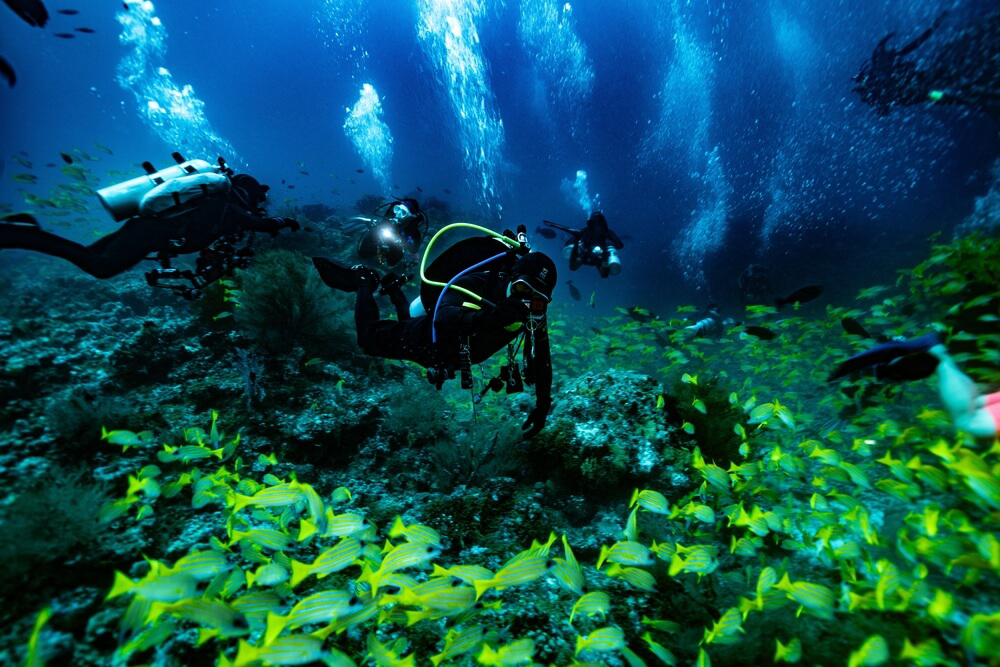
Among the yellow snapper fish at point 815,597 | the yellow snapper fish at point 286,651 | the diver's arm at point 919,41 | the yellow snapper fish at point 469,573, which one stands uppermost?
the diver's arm at point 919,41

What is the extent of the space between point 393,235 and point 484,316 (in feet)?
8.81

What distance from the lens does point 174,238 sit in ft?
16.0

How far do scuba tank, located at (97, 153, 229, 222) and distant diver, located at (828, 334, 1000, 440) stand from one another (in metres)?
7.40

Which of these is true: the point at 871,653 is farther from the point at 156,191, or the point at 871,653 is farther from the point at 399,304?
the point at 156,191

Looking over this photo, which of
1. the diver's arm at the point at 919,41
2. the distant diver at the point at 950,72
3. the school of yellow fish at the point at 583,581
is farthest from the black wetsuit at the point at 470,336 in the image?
the distant diver at the point at 950,72

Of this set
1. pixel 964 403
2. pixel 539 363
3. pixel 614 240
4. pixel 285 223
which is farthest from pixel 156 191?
pixel 614 240

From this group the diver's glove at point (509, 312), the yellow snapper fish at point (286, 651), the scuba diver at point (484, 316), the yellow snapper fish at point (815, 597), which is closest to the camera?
the yellow snapper fish at point (286, 651)

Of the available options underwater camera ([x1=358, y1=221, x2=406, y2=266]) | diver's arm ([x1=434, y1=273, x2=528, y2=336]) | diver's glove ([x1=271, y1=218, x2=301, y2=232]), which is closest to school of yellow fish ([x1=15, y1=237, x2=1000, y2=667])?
diver's arm ([x1=434, y1=273, x2=528, y2=336])

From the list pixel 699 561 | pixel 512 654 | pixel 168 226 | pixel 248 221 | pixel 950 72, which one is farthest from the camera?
pixel 950 72

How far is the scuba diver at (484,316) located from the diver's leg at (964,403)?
2968 millimetres

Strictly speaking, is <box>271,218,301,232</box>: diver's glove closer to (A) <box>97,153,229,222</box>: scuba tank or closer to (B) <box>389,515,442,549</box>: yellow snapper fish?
(A) <box>97,153,229,222</box>: scuba tank

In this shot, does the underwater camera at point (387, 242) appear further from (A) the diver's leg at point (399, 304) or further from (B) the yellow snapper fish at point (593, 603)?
(B) the yellow snapper fish at point (593, 603)

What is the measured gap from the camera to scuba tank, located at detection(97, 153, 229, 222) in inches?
176

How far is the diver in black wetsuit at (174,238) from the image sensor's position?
4414 millimetres
